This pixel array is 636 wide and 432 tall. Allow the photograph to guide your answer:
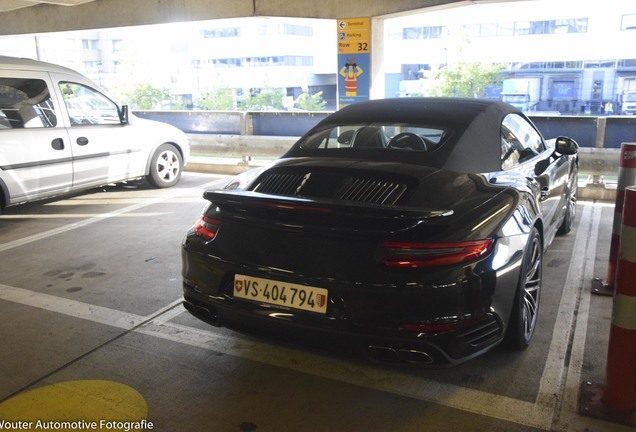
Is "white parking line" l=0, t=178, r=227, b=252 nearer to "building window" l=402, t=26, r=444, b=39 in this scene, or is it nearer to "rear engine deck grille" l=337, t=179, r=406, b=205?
"rear engine deck grille" l=337, t=179, r=406, b=205

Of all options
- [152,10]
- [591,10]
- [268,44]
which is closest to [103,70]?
[268,44]

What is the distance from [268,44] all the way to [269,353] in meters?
67.8

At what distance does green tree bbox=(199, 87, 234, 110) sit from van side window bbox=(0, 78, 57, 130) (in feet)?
113

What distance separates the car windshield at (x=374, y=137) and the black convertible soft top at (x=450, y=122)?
0.13 ft

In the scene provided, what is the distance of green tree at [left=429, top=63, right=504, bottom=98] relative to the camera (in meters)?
32.2

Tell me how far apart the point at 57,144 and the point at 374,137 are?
192 inches

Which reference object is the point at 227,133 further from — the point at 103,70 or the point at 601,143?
the point at 103,70

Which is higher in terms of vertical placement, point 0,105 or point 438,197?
point 0,105

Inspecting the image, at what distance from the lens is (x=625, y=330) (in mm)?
2428

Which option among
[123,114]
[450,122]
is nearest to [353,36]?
[123,114]

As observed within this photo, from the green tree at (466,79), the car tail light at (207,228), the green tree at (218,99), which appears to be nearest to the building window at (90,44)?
the green tree at (218,99)

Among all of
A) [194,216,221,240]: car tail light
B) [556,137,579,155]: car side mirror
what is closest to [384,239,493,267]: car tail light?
[194,216,221,240]: car tail light

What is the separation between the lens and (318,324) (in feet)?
8.00

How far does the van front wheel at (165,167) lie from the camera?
326 inches
